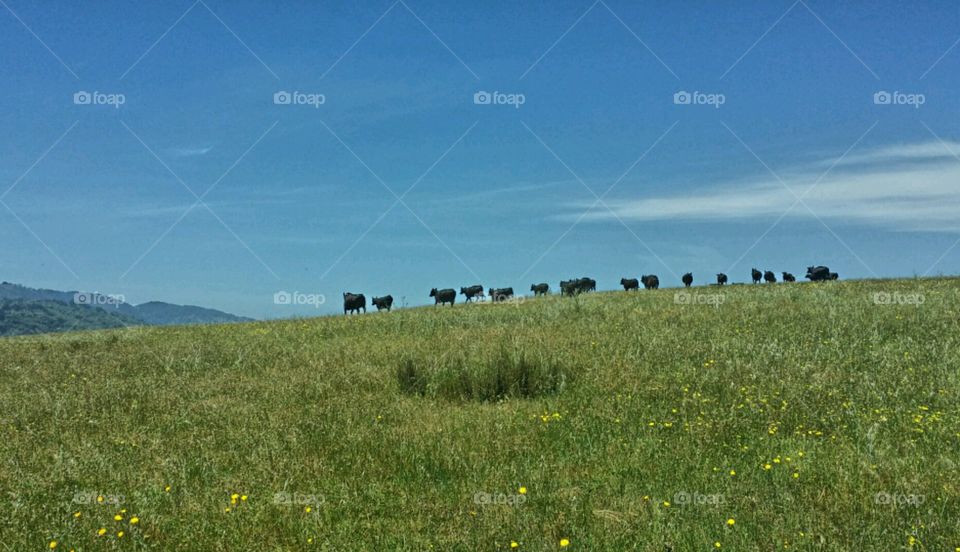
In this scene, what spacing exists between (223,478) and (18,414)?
5.73 metres

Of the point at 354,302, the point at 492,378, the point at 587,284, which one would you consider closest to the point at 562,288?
the point at 587,284

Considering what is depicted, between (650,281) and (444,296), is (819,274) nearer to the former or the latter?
(650,281)

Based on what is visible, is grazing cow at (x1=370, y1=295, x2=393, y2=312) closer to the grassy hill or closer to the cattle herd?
the cattle herd

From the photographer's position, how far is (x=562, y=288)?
3962cm

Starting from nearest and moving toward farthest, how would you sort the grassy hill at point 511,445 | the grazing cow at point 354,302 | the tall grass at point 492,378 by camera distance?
the grassy hill at point 511,445 < the tall grass at point 492,378 < the grazing cow at point 354,302

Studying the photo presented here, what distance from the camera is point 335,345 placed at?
53.2ft

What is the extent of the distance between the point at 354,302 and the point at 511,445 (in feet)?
99.1

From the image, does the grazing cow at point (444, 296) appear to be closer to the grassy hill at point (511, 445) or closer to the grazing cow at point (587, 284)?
the grazing cow at point (587, 284)

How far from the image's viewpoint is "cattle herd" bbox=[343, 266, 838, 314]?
37.2 m

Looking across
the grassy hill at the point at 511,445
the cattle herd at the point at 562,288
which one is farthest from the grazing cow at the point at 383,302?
the grassy hill at the point at 511,445

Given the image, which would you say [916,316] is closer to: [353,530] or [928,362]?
[928,362]

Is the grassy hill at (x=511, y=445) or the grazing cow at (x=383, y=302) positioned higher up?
the grazing cow at (x=383, y=302)

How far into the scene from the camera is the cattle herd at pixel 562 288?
37188 mm

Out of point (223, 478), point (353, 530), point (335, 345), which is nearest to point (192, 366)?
point (335, 345)
